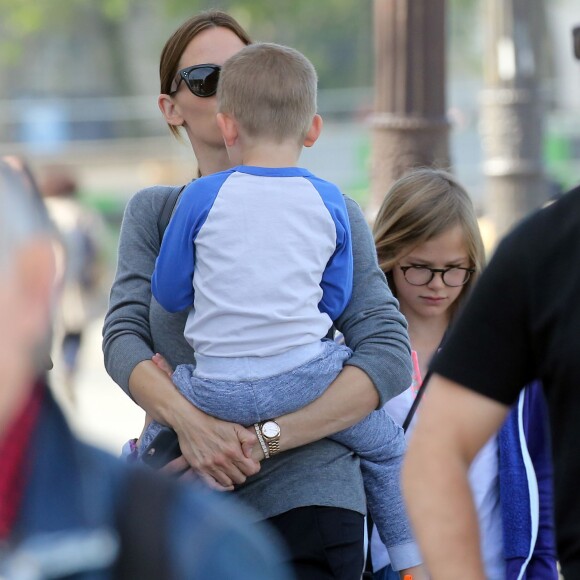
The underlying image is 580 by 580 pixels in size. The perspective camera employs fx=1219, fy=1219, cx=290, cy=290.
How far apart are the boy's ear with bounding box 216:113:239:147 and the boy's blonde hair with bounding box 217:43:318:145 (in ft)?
0.04

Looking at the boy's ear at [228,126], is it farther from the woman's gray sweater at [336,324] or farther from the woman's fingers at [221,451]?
the woman's fingers at [221,451]

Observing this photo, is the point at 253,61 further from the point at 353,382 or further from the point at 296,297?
the point at 353,382

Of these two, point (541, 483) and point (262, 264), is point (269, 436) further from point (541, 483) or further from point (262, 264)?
point (541, 483)

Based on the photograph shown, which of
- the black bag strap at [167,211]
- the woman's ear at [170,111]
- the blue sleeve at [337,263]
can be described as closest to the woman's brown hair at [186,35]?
the woman's ear at [170,111]

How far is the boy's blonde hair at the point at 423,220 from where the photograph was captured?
129 inches

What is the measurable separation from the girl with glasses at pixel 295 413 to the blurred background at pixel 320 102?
0.34 metres

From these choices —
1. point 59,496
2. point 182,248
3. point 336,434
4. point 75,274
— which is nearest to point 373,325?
point 336,434

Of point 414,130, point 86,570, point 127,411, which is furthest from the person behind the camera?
point 127,411

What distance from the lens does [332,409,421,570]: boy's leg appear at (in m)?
2.73

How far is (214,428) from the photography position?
2.61 meters

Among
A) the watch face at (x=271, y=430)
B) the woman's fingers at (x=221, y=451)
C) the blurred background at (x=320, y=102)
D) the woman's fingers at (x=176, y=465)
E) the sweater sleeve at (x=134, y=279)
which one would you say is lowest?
the blurred background at (x=320, y=102)

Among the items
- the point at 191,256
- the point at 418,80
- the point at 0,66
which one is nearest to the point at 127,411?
the point at 418,80

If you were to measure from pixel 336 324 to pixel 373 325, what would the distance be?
12 cm

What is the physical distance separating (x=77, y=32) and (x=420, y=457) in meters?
40.5
